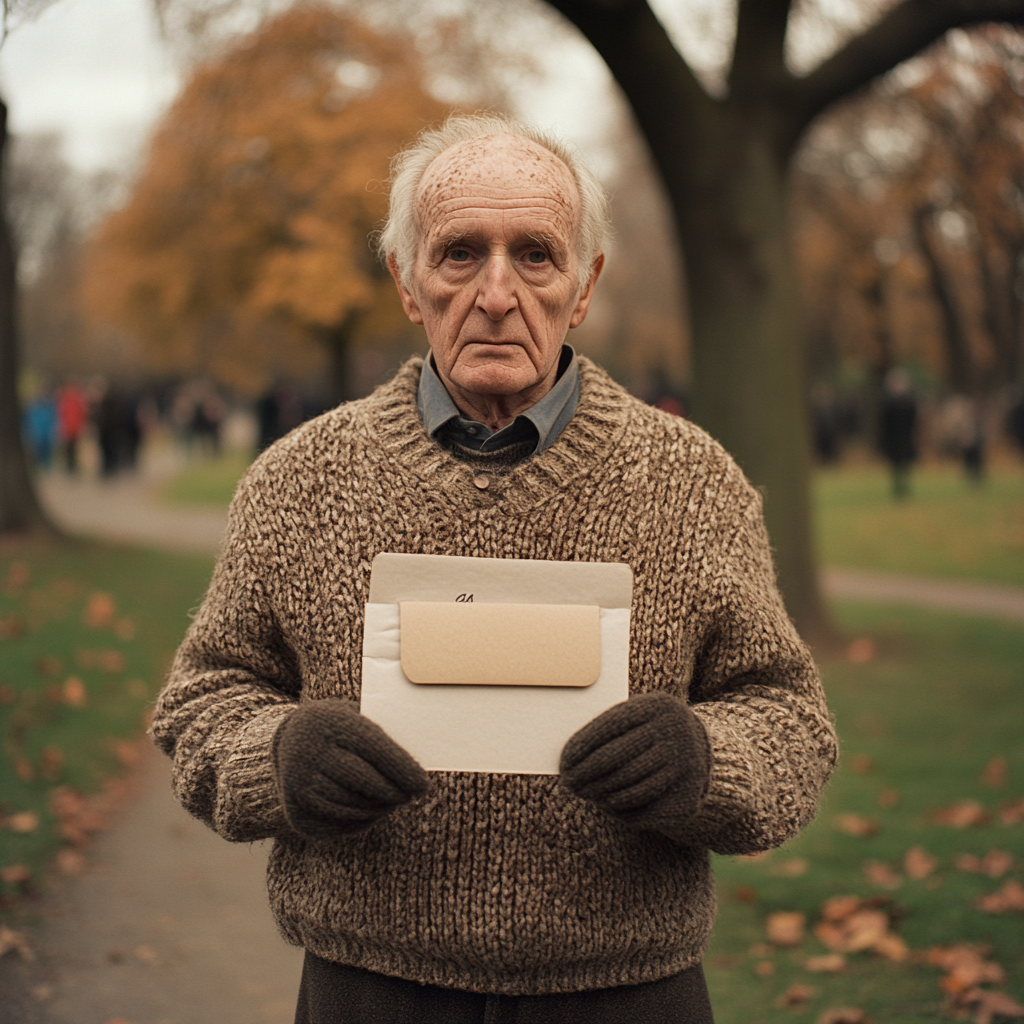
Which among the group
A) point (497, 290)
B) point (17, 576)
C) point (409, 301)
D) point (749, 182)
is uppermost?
point (497, 290)

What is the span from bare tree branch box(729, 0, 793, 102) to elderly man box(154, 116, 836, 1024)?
6.70 meters

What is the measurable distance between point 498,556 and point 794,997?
292 centimetres

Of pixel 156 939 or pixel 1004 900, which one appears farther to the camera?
pixel 1004 900

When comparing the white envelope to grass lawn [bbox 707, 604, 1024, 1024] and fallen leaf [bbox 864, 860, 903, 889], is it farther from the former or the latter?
fallen leaf [bbox 864, 860, 903, 889]

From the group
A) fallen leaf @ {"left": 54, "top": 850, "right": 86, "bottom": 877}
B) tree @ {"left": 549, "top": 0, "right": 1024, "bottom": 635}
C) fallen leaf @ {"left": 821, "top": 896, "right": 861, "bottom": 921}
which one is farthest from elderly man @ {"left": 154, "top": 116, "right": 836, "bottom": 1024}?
tree @ {"left": 549, "top": 0, "right": 1024, "bottom": 635}

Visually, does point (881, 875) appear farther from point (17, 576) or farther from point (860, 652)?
point (17, 576)

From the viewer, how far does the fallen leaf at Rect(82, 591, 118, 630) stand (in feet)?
30.7

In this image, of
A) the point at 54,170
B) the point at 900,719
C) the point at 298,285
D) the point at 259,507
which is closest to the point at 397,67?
the point at 298,285

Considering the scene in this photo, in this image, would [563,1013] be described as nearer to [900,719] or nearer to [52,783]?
[52,783]

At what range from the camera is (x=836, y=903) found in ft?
16.1

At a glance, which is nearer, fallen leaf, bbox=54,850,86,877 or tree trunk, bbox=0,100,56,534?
fallen leaf, bbox=54,850,86,877

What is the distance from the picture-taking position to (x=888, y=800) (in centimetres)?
607

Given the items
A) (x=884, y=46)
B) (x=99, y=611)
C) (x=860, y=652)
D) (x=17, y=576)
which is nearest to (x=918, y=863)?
(x=860, y=652)

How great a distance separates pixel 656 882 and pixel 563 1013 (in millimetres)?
243
